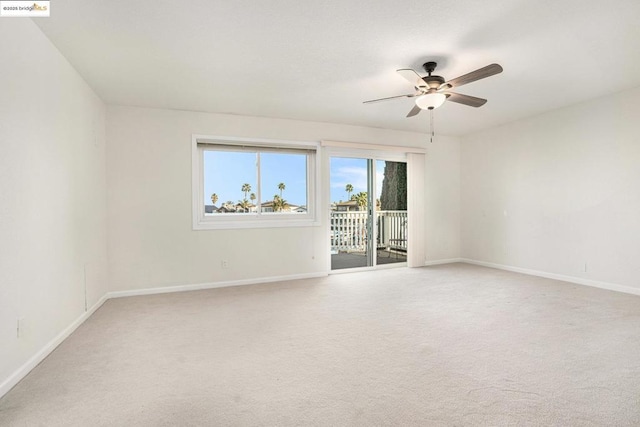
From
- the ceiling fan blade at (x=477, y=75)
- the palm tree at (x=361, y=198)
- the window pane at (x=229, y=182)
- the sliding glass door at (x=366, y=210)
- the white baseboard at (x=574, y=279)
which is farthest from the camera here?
the palm tree at (x=361, y=198)

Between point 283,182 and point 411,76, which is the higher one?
point 411,76

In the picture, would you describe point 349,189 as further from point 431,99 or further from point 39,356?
point 39,356

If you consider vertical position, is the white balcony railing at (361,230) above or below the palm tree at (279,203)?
below

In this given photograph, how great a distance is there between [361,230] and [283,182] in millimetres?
1666

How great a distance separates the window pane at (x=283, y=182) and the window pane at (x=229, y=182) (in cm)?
17

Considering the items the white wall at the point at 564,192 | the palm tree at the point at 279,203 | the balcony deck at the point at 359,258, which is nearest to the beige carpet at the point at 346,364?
the white wall at the point at 564,192

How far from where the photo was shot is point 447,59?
116 inches

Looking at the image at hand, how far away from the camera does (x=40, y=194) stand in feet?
7.89

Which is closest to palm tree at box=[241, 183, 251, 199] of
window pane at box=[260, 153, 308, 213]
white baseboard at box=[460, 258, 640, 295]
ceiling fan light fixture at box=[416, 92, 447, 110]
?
window pane at box=[260, 153, 308, 213]

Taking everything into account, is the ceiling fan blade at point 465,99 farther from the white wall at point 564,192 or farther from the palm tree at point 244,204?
the palm tree at point 244,204

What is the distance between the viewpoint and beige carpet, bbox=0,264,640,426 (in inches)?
67.2

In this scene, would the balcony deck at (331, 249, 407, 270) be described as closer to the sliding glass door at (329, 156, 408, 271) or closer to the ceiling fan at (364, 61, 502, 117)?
the sliding glass door at (329, 156, 408, 271)

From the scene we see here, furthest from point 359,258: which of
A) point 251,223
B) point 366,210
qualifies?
point 251,223

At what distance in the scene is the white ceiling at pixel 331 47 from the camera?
2219mm
